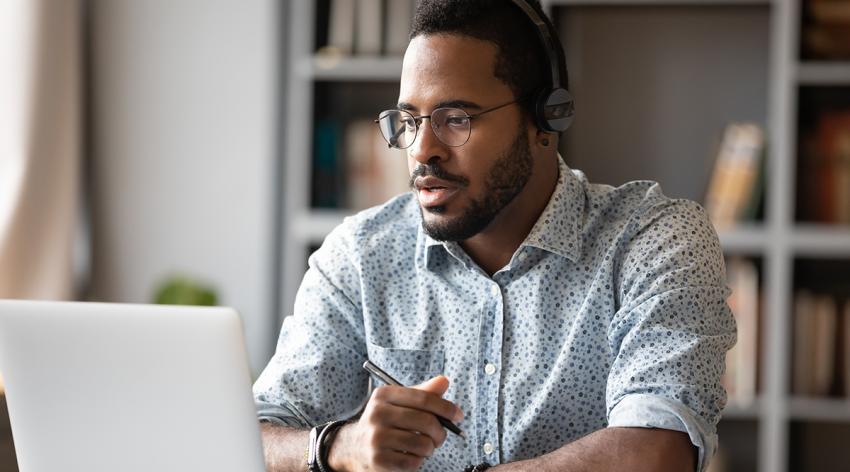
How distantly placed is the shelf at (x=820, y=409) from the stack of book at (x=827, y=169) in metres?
0.46

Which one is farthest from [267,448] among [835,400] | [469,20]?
[835,400]

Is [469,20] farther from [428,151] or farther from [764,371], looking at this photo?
[764,371]

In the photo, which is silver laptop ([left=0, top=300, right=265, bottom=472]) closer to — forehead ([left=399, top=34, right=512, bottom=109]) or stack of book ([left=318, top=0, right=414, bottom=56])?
forehead ([left=399, top=34, right=512, bottom=109])

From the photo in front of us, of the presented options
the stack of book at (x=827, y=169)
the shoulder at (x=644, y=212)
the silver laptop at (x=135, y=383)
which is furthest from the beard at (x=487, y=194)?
the stack of book at (x=827, y=169)

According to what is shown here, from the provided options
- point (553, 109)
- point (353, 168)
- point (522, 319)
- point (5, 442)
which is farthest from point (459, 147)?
point (353, 168)

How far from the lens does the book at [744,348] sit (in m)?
2.79

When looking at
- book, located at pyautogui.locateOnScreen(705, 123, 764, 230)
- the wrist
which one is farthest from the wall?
the wrist

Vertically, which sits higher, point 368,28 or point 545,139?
point 368,28

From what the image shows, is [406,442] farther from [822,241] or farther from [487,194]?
[822,241]

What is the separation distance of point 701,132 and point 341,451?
195 centimetres

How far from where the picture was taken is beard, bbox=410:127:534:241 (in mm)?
1489

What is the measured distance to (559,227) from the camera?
59.9 inches

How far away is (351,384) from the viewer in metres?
1.58

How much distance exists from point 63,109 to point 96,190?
0.28 meters
